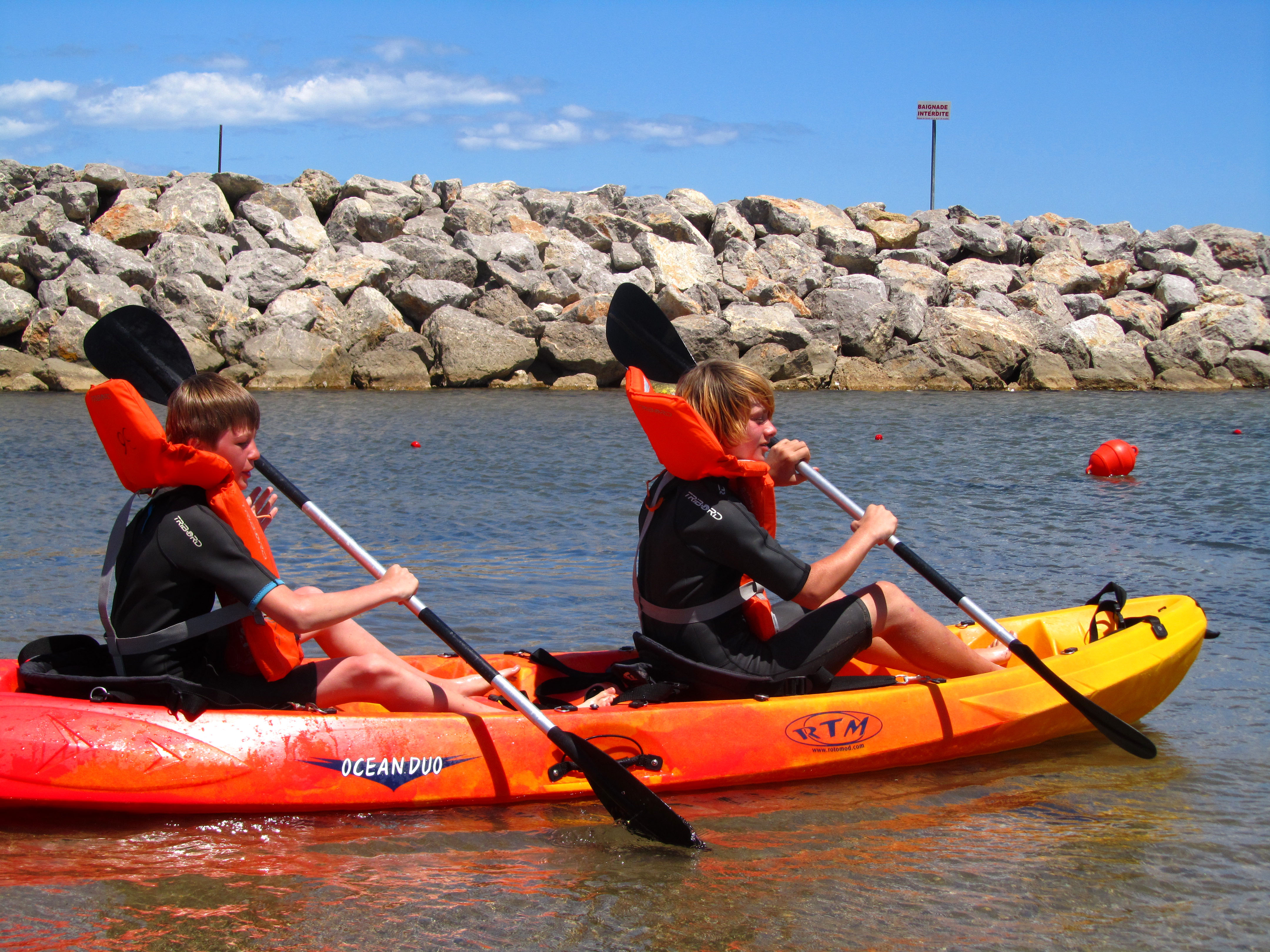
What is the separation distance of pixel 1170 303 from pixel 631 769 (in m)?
25.5

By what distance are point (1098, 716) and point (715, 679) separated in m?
1.44

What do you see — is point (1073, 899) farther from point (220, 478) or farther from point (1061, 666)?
point (220, 478)

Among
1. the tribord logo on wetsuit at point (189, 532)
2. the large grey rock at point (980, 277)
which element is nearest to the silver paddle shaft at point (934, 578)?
the tribord logo on wetsuit at point (189, 532)

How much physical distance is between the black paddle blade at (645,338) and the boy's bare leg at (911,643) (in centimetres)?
132

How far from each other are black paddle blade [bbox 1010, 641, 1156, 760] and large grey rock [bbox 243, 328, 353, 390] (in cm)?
1743

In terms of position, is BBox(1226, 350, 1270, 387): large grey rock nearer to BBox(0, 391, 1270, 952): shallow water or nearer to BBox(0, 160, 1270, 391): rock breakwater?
BBox(0, 160, 1270, 391): rock breakwater

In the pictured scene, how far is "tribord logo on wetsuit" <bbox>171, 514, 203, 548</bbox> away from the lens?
336 centimetres

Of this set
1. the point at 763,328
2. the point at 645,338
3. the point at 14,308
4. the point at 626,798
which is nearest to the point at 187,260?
the point at 14,308

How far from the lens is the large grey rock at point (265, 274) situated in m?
21.2

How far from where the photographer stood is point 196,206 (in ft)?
75.5

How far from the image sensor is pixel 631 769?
153 inches

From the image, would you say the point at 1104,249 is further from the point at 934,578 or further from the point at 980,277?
the point at 934,578

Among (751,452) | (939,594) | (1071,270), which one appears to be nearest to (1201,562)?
(939,594)

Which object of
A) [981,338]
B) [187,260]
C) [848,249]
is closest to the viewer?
[187,260]
